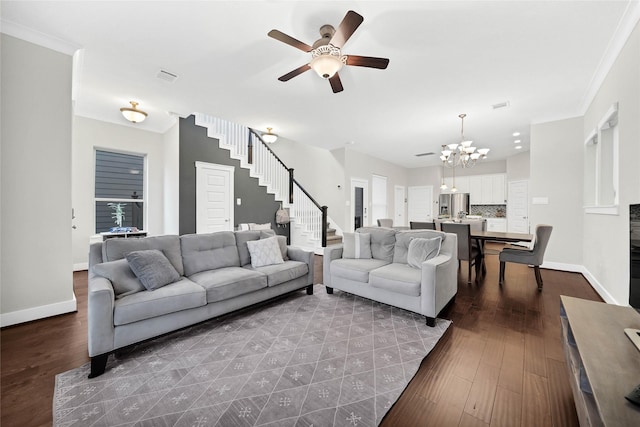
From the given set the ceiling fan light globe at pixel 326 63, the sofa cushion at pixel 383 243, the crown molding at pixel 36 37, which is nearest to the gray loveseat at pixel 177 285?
the sofa cushion at pixel 383 243

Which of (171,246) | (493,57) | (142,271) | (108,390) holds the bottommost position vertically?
(108,390)

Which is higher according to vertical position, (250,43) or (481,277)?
(250,43)

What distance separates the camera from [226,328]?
245 cm

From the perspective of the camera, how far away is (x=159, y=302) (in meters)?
2.04

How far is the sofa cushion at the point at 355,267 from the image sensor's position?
297 cm

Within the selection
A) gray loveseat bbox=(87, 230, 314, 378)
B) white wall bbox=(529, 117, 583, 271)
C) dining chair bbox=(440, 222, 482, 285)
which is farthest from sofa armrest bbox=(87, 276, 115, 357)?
white wall bbox=(529, 117, 583, 271)

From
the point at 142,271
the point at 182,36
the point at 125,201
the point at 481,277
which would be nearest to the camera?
the point at 142,271

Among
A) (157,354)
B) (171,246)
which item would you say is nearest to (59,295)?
(171,246)

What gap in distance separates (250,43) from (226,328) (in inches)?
117

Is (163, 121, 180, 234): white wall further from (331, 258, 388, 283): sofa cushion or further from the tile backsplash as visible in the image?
the tile backsplash

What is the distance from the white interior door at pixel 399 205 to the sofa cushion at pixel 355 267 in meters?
6.51

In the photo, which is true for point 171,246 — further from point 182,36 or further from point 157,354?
point 182,36

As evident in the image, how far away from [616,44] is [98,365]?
5.55 meters

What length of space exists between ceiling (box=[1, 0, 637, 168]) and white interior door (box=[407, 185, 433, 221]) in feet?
15.9
